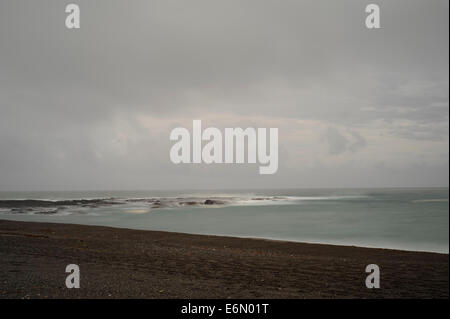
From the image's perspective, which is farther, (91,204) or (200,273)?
(91,204)

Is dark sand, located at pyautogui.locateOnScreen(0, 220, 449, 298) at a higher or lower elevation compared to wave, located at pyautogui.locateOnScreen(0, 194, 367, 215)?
lower

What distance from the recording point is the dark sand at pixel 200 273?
8430mm

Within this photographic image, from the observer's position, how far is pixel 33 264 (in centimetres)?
1065

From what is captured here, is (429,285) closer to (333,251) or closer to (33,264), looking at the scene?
(333,251)

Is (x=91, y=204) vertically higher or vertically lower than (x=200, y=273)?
higher

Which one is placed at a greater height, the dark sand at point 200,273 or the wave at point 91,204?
the wave at point 91,204

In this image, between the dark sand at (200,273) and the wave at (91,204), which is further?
the wave at (91,204)

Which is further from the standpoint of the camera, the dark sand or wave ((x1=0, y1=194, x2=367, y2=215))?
wave ((x1=0, y1=194, x2=367, y2=215))

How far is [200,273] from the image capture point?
10.6 meters

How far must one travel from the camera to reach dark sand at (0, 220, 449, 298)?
27.7 ft

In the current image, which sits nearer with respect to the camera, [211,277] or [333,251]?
[211,277]
